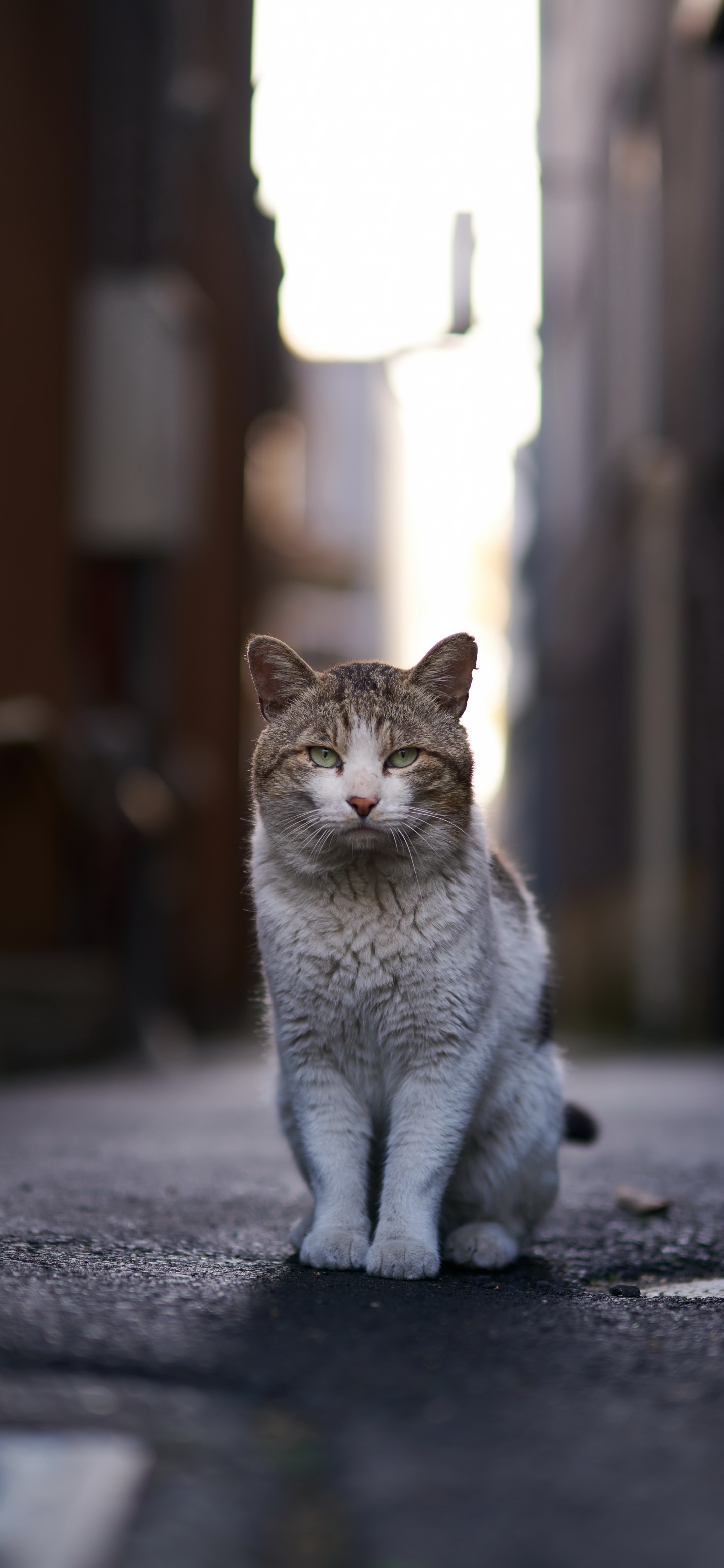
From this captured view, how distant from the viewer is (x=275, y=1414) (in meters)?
1.35

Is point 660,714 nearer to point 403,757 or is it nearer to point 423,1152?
point 403,757

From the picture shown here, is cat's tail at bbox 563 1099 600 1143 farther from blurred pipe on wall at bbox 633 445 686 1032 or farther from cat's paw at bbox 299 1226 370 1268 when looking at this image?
blurred pipe on wall at bbox 633 445 686 1032

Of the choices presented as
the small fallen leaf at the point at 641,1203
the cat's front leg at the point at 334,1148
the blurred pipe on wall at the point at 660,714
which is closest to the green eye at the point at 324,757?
the cat's front leg at the point at 334,1148

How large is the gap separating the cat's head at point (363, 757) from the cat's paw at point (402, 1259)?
0.60 metres

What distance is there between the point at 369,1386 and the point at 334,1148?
791 mm

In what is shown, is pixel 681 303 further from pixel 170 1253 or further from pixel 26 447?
pixel 170 1253

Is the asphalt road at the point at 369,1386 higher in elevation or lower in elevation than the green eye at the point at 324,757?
lower

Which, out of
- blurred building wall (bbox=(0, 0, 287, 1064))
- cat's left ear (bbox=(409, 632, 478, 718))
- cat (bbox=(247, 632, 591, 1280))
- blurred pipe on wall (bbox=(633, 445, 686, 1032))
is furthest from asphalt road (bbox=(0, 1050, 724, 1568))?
blurred pipe on wall (bbox=(633, 445, 686, 1032))

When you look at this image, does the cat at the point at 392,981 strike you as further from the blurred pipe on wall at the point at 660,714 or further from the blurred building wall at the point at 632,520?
the blurred pipe on wall at the point at 660,714

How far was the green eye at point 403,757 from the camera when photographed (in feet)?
7.75

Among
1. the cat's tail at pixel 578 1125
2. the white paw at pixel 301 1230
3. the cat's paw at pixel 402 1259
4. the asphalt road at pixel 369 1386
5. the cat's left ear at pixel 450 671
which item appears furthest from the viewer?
the cat's tail at pixel 578 1125

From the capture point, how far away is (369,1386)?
1452 mm

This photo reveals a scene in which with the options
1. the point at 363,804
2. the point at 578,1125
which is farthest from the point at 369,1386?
the point at 578,1125

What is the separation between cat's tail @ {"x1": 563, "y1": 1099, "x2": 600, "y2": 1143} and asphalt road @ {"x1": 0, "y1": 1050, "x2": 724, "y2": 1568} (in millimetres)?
170
